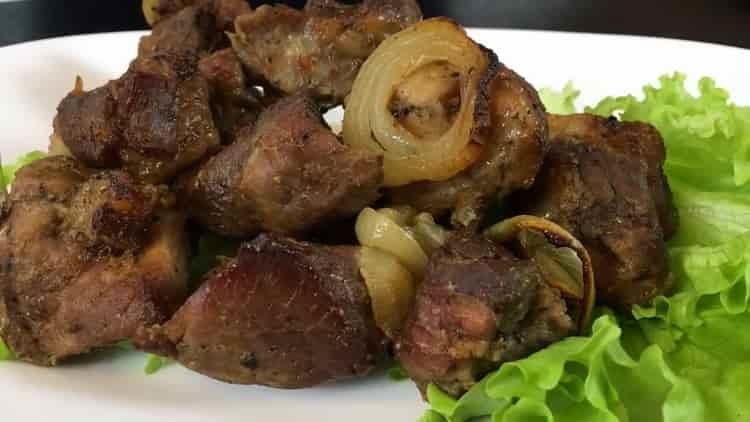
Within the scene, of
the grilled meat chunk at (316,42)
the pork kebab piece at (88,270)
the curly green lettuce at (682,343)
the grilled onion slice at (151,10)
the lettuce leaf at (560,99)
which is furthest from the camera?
the lettuce leaf at (560,99)

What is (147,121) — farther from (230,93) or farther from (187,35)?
(187,35)

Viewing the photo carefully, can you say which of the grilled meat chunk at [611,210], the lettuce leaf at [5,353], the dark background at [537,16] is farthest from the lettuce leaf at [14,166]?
the dark background at [537,16]

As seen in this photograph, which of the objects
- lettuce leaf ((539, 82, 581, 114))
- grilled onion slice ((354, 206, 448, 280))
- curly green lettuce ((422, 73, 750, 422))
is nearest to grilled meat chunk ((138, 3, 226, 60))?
grilled onion slice ((354, 206, 448, 280))

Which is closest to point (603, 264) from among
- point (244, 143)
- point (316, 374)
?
point (316, 374)

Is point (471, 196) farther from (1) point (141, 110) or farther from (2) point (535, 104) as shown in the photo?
(1) point (141, 110)

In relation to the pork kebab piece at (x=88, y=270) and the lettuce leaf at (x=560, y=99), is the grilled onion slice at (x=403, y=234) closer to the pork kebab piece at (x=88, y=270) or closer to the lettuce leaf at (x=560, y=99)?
the pork kebab piece at (x=88, y=270)

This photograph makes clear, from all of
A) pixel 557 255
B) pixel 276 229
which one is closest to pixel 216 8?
pixel 276 229
